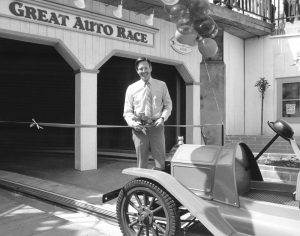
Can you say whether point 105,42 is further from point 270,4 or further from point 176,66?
point 270,4

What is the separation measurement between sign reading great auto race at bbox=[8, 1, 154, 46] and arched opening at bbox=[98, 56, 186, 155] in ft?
5.96

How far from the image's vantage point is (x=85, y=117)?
6.90 meters

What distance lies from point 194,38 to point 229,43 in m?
6.19

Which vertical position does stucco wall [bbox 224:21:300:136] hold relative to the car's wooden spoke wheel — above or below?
above

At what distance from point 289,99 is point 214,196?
8.21 meters

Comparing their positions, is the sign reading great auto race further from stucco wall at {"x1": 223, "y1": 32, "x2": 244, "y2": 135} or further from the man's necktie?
the man's necktie

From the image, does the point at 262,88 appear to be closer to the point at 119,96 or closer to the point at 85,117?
the point at 119,96

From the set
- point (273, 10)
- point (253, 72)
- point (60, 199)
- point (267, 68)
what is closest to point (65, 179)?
point (60, 199)

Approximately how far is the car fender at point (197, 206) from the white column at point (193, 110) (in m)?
6.60

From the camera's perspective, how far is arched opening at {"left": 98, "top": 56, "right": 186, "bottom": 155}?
31.8 feet

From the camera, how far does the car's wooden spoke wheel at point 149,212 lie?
8.46 feet

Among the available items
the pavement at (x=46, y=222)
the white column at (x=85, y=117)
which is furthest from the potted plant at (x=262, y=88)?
the pavement at (x=46, y=222)

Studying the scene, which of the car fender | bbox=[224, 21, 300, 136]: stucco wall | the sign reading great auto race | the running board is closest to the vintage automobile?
the car fender

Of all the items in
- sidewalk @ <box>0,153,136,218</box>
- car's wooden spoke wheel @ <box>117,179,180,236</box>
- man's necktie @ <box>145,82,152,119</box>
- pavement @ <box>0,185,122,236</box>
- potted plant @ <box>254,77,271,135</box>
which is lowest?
pavement @ <box>0,185,122,236</box>
